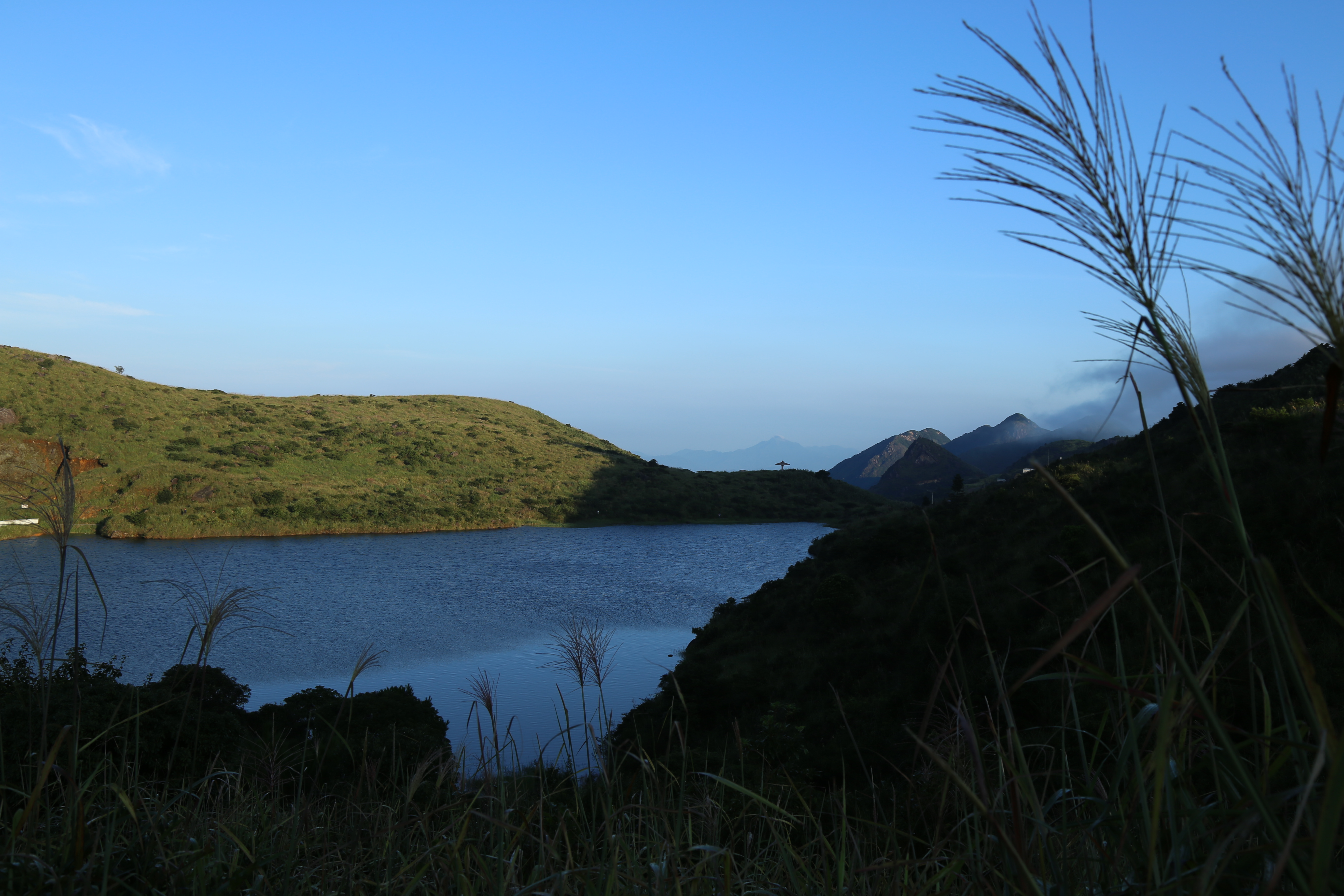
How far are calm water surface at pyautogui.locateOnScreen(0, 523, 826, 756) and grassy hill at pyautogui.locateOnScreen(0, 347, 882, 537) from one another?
3.58 meters

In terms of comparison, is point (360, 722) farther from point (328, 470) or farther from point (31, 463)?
point (328, 470)

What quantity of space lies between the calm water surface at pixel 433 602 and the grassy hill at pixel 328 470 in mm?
3584

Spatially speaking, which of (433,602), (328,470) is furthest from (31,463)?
(328,470)

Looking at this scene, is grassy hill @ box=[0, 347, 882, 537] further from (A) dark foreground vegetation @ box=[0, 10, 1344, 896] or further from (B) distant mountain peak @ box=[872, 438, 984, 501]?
(A) dark foreground vegetation @ box=[0, 10, 1344, 896]

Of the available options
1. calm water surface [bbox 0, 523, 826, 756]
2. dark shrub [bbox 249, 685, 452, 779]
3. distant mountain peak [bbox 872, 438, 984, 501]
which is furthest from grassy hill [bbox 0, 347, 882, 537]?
distant mountain peak [bbox 872, 438, 984, 501]

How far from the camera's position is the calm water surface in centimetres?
2069

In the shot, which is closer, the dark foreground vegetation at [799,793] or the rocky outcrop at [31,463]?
the dark foreground vegetation at [799,793]

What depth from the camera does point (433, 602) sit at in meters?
32.1

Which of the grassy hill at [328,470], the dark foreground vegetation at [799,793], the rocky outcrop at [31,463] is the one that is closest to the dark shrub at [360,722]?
the dark foreground vegetation at [799,793]

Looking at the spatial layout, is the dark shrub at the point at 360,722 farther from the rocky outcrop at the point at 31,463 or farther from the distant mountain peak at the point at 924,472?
the distant mountain peak at the point at 924,472

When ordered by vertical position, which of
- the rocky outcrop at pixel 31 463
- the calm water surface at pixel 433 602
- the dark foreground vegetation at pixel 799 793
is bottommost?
the calm water surface at pixel 433 602

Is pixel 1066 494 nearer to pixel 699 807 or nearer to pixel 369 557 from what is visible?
pixel 699 807

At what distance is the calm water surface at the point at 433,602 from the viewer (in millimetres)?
20688

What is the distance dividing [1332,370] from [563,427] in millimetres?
101934
